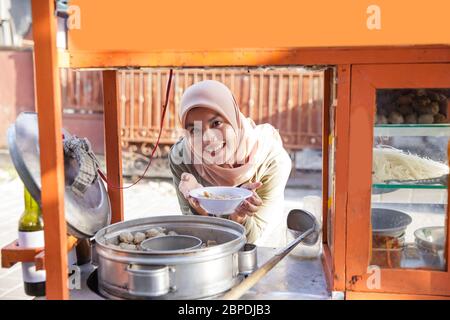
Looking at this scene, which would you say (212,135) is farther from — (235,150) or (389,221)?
(389,221)

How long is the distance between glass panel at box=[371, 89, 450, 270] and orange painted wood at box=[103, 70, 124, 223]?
1.20 m

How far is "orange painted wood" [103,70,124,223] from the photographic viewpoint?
2.37 meters

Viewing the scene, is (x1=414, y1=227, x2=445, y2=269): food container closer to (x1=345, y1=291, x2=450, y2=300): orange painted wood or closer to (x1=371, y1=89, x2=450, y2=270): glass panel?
(x1=371, y1=89, x2=450, y2=270): glass panel

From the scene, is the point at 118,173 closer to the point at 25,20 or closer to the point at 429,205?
the point at 429,205

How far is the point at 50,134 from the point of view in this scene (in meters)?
1.49

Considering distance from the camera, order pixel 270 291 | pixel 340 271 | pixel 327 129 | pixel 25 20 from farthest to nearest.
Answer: pixel 25 20
pixel 327 129
pixel 270 291
pixel 340 271

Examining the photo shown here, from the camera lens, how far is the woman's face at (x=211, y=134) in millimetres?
2801

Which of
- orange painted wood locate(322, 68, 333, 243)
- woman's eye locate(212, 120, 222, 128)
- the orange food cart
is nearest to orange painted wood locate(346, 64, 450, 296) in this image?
the orange food cart

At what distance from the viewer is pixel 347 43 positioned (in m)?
1.69

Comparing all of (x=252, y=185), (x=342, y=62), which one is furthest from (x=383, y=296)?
(x=252, y=185)

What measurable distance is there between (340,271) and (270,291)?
0.30 m

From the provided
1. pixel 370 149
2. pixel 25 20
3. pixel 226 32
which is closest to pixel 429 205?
pixel 370 149

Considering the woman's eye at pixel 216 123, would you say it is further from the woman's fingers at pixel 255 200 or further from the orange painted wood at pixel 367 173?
the orange painted wood at pixel 367 173

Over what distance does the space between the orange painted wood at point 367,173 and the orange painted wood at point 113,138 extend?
1.15m
